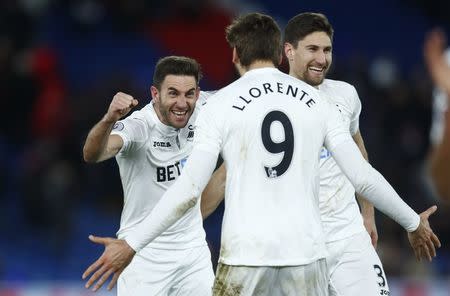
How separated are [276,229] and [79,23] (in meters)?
11.3

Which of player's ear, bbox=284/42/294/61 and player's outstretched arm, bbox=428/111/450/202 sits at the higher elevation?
player's ear, bbox=284/42/294/61

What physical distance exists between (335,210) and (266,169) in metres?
1.50

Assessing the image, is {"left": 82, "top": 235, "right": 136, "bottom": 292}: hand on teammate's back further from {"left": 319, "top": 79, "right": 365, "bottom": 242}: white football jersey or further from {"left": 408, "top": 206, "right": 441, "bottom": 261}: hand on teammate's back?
{"left": 319, "top": 79, "right": 365, "bottom": 242}: white football jersey

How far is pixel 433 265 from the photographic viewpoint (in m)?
12.9

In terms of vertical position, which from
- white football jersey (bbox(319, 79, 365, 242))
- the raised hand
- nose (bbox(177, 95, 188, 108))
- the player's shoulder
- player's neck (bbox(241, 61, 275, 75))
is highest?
the player's shoulder

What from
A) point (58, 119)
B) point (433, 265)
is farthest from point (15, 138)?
point (433, 265)

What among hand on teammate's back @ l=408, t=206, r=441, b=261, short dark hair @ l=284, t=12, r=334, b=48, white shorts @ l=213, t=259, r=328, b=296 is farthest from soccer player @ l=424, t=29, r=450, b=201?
short dark hair @ l=284, t=12, r=334, b=48

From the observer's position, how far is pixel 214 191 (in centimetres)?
711

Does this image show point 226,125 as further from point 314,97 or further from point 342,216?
point 342,216

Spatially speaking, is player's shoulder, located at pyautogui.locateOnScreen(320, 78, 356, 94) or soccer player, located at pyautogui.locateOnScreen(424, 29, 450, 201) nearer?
soccer player, located at pyautogui.locateOnScreen(424, 29, 450, 201)

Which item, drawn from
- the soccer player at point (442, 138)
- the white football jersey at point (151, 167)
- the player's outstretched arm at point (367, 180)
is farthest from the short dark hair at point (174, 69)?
the soccer player at point (442, 138)

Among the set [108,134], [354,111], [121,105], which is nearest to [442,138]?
[121,105]

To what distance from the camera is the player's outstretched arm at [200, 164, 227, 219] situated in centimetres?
701

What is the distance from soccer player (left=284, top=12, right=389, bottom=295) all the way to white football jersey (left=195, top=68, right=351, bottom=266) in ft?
4.16
